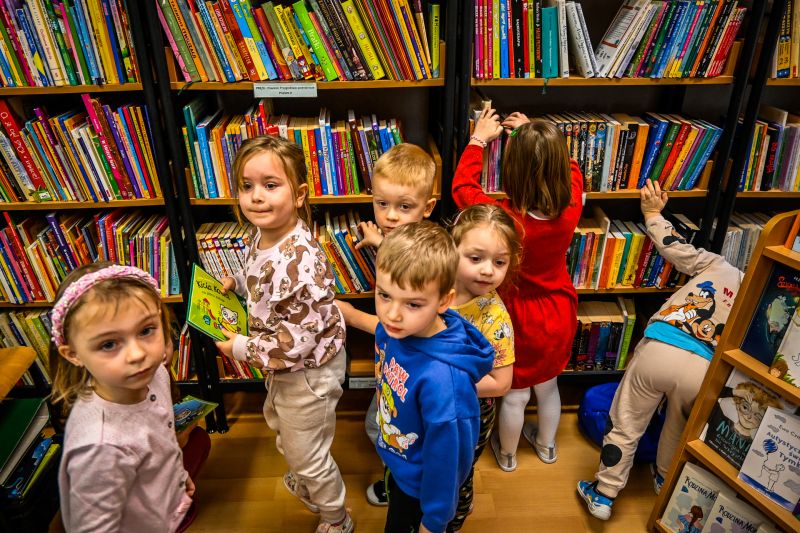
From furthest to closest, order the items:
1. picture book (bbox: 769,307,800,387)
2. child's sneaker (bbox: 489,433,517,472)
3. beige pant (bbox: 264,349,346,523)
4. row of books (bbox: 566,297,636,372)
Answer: row of books (bbox: 566,297,636,372)
child's sneaker (bbox: 489,433,517,472)
beige pant (bbox: 264,349,346,523)
picture book (bbox: 769,307,800,387)

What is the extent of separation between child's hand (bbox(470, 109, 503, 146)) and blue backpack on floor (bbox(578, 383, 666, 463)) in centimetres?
124

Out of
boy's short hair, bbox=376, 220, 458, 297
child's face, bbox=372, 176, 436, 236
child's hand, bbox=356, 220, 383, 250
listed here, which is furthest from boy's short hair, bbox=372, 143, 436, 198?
boy's short hair, bbox=376, 220, 458, 297

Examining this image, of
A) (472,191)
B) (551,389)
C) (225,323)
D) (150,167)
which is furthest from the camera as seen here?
(551,389)

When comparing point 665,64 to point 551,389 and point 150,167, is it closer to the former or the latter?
point 551,389

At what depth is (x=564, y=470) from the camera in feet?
7.61

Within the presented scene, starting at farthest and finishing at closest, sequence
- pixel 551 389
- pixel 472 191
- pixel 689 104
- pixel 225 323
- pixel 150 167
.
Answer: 1. pixel 689 104
2. pixel 551 389
3. pixel 150 167
4. pixel 472 191
5. pixel 225 323

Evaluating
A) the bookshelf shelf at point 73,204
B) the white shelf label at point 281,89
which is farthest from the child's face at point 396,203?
the bookshelf shelf at point 73,204

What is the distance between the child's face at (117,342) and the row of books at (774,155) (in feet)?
7.11

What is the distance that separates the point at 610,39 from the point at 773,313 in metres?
1.10

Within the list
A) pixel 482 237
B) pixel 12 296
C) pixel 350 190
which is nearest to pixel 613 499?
pixel 482 237

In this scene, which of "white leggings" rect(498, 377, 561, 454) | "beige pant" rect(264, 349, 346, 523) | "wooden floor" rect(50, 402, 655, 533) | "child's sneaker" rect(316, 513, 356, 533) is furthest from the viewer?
"white leggings" rect(498, 377, 561, 454)

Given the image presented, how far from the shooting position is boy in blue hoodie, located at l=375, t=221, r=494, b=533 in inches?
49.4

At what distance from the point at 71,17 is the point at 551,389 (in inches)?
87.2

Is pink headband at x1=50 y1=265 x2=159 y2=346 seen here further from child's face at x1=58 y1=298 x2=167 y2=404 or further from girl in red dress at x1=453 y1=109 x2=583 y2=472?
girl in red dress at x1=453 y1=109 x2=583 y2=472
